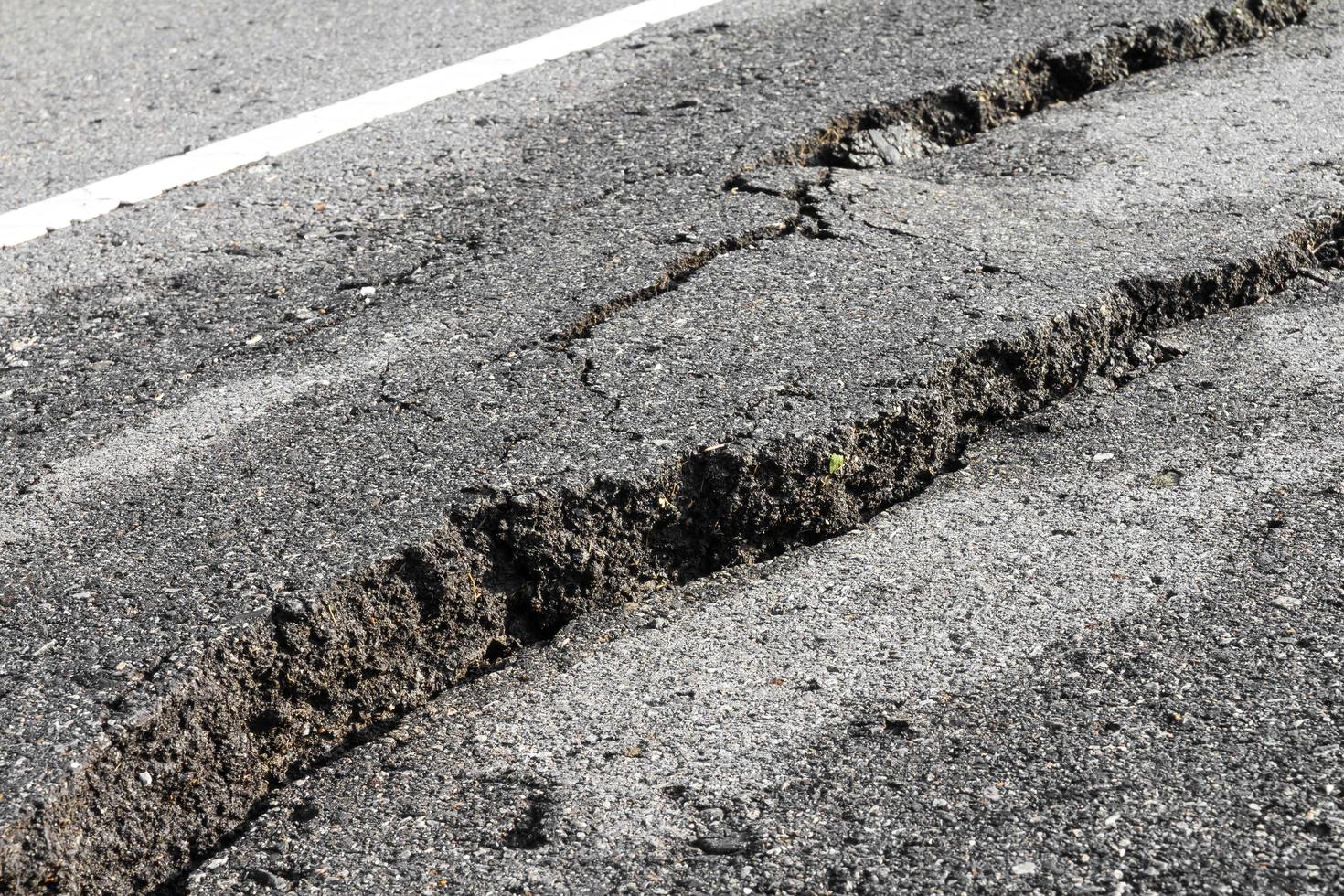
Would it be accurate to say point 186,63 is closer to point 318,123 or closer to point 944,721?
Answer: point 318,123

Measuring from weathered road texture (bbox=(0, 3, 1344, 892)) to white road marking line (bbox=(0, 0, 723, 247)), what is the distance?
156 mm

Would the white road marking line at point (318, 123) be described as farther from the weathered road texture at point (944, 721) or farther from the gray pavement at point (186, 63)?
the weathered road texture at point (944, 721)

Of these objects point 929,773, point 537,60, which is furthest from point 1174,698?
point 537,60

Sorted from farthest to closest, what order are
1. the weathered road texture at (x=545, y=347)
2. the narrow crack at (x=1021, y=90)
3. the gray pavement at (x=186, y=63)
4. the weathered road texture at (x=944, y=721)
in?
1. the gray pavement at (x=186, y=63)
2. the narrow crack at (x=1021, y=90)
3. the weathered road texture at (x=545, y=347)
4. the weathered road texture at (x=944, y=721)

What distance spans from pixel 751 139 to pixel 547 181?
62 cm

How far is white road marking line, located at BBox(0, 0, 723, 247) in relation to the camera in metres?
3.77

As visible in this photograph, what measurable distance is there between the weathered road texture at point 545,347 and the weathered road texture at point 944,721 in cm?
14

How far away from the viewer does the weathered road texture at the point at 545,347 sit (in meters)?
2.11

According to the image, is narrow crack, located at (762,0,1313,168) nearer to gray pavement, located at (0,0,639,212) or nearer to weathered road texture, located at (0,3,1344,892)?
weathered road texture, located at (0,3,1344,892)

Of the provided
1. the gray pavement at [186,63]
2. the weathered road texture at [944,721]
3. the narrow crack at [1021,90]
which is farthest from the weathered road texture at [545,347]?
the gray pavement at [186,63]

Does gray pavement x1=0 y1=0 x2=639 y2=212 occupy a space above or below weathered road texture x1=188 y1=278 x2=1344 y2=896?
above

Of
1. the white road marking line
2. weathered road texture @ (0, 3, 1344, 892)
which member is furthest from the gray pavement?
weathered road texture @ (0, 3, 1344, 892)

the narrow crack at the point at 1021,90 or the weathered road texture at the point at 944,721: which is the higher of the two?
the narrow crack at the point at 1021,90

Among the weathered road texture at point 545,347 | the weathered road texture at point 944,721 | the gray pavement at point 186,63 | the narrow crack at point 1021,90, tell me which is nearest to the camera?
the weathered road texture at point 944,721
